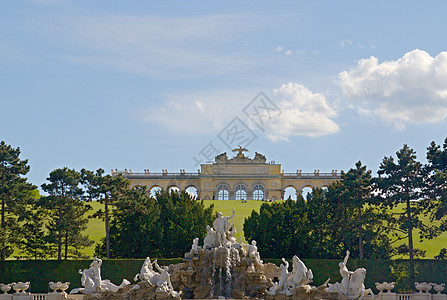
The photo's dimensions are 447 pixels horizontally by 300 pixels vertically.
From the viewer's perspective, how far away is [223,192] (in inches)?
3521

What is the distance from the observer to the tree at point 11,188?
135 feet

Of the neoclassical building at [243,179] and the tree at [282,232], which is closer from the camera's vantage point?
the tree at [282,232]

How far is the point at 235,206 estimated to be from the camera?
2874 inches

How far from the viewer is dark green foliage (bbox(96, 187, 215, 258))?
4288 cm

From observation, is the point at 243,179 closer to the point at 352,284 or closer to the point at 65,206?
the point at 65,206

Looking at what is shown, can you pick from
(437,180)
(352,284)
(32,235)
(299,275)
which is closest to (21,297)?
(32,235)

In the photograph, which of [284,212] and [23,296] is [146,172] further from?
[23,296]

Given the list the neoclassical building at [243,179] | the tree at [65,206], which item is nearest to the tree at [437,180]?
the tree at [65,206]

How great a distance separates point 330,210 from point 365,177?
3.28 m

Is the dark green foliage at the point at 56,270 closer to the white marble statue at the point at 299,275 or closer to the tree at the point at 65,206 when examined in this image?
the tree at the point at 65,206

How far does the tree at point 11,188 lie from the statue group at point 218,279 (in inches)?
440

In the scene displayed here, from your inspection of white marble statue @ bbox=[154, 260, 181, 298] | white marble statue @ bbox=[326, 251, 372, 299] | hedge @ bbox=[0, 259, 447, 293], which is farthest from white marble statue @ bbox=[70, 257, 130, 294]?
white marble statue @ bbox=[326, 251, 372, 299]

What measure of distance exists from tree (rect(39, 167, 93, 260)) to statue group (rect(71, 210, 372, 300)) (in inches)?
420

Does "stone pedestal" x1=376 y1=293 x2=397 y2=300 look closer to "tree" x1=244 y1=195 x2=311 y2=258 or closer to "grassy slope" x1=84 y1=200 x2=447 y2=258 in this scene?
"tree" x1=244 y1=195 x2=311 y2=258
